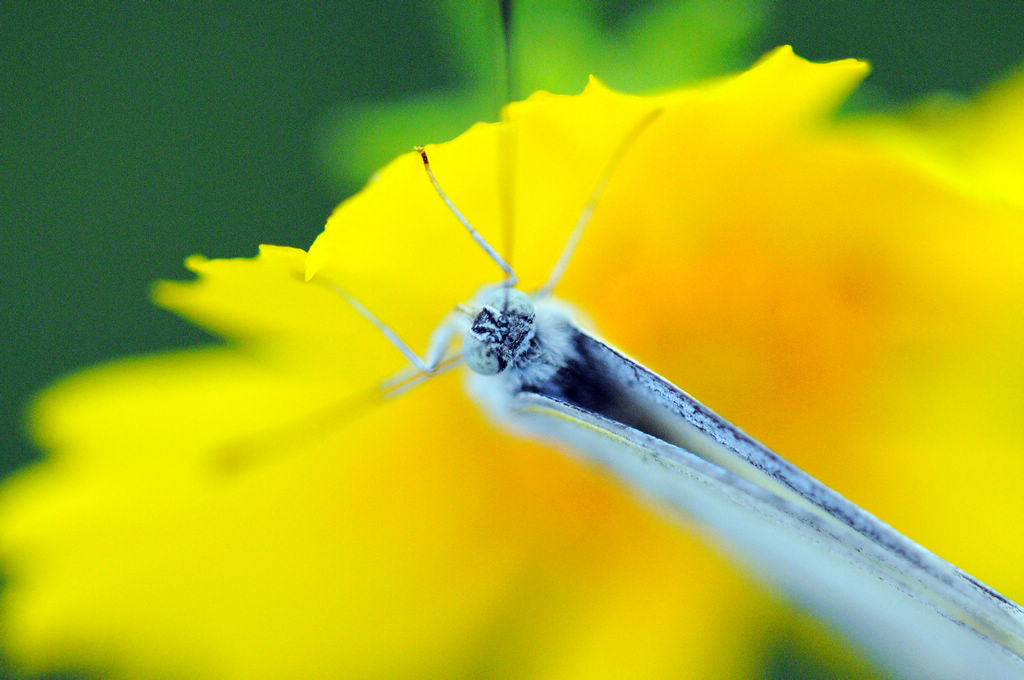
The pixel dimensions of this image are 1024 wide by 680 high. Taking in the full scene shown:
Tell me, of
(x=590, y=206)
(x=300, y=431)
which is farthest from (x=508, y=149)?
(x=300, y=431)

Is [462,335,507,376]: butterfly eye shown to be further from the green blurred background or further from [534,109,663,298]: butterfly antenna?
the green blurred background

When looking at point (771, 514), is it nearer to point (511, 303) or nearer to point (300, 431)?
point (511, 303)

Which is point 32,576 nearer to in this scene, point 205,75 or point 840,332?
point 205,75

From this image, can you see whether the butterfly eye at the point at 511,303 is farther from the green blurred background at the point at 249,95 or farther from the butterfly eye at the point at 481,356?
the green blurred background at the point at 249,95

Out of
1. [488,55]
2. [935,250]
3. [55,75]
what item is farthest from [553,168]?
[55,75]

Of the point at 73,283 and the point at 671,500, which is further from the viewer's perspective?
the point at 73,283

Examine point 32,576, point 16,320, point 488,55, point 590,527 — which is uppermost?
point 488,55

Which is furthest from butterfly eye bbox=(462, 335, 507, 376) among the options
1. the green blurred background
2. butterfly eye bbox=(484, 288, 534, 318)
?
the green blurred background
